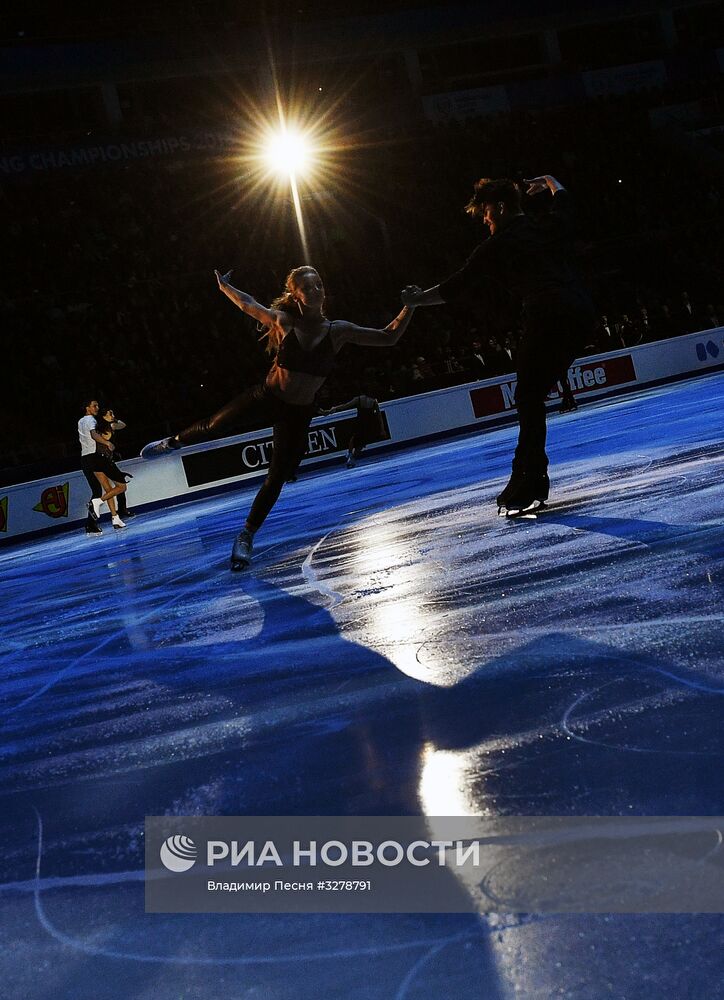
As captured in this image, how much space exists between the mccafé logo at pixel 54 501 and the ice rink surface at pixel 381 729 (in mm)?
11203

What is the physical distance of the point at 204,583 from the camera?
6609 mm

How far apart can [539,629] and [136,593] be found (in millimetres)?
3923

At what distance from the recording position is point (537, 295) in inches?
252

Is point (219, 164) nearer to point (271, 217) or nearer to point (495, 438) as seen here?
point (271, 217)

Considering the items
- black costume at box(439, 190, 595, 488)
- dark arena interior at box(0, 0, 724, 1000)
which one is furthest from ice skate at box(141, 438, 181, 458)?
black costume at box(439, 190, 595, 488)

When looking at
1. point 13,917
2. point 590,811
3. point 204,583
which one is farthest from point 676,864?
point 204,583

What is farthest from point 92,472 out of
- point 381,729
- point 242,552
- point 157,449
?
point 381,729

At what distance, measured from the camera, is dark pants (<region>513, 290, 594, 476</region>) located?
641 cm

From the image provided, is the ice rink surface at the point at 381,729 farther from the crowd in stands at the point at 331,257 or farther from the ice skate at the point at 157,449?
the crowd in stands at the point at 331,257

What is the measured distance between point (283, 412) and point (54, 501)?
475 inches

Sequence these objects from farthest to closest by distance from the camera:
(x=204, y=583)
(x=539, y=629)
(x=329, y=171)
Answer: (x=329, y=171) < (x=204, y=583) < (x=539, y=629)

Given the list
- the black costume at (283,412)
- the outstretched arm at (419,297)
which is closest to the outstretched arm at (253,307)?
the black costume at (283,412)

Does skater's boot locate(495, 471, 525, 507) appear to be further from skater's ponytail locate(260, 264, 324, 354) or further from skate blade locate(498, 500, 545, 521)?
skater's ponytail locate(260, 264, 324, 354)

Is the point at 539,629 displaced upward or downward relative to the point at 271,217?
downward
